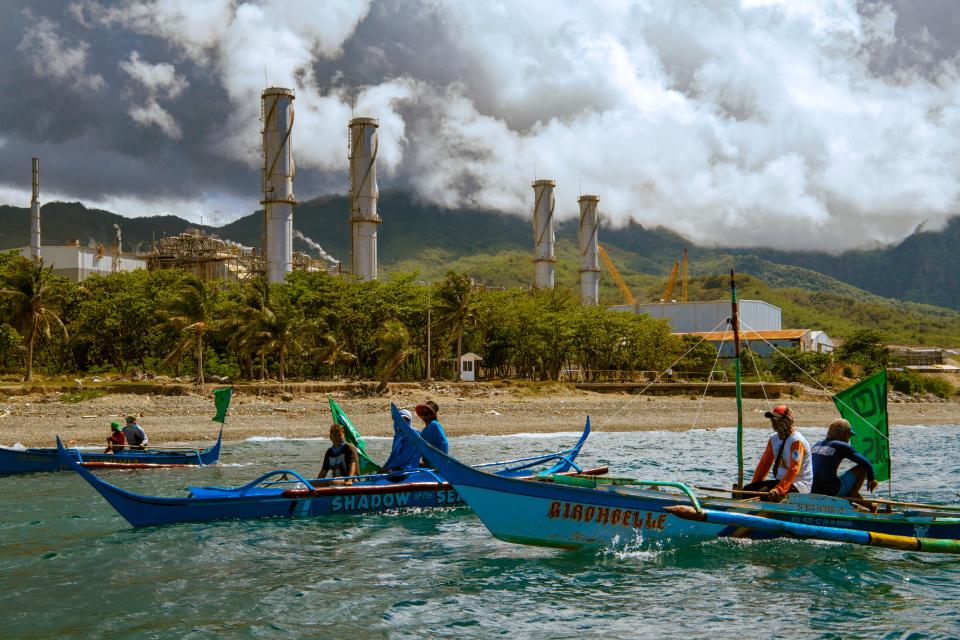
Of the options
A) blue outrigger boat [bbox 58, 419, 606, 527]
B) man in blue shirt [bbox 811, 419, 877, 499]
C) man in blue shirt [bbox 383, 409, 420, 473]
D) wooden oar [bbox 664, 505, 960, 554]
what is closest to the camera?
wooden oar [bbox 664, 505, 960, 554]

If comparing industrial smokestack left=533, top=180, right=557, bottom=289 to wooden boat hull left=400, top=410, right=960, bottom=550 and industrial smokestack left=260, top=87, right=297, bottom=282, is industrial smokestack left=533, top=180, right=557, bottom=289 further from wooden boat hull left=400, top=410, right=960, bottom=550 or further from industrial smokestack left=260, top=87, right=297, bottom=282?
wooden boat hull left=400, top=410, right=960, bottom=550

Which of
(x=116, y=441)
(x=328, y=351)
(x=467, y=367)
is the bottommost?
(x=116, y=441)

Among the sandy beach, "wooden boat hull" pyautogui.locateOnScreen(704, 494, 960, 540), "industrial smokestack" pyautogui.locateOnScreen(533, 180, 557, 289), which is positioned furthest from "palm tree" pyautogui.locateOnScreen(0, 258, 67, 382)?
"industrial smokestack" pyautogui.locateOnScreen(533, 180, 557, 289)

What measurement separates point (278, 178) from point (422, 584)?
77071 mm

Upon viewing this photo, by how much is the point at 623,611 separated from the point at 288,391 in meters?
40.5

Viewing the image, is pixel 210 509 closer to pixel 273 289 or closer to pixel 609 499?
pixel 609 499

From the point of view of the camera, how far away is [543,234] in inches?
Answer: 5030

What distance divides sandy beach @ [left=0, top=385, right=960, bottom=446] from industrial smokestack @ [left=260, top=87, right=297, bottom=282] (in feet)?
113

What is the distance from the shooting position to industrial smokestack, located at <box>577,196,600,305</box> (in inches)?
5256

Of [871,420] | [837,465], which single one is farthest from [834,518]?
[871,420]

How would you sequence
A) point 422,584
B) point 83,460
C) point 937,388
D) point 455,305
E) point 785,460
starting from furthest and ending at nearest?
point 937,388
point 455,305
point 83,460
point 785,460
point 422,584

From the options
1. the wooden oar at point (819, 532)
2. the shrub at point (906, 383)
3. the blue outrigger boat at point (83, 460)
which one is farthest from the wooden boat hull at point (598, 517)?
the shrub at point (906, 383)

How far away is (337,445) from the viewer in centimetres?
1780

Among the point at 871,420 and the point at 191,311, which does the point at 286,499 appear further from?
the point at 191,311
